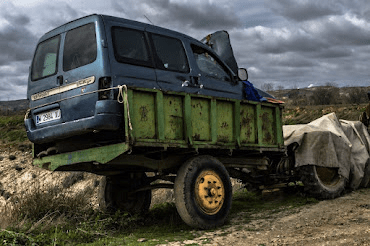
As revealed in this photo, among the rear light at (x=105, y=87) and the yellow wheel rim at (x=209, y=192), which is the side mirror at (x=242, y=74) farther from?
the rear light at (x=105, y=87)

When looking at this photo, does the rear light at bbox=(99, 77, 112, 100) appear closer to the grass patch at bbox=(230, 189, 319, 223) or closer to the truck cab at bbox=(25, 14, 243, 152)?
the truck cab at bbox=(25, 14, 243, 152)

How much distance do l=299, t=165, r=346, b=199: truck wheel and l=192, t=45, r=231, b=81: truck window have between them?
2273mm

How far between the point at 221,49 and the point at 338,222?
347cm

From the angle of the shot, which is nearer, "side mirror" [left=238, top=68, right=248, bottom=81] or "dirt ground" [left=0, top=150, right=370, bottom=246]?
"dirt ground" [left=0, top=150, right=370, bottom=246]

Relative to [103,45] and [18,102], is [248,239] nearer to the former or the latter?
[103,45]

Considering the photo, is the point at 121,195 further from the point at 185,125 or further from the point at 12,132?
the point at 12,132

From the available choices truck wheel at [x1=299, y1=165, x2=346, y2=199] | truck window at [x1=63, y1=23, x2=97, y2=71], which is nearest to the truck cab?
truck window at [x1=63, y1=23, x2=97, y2=71]

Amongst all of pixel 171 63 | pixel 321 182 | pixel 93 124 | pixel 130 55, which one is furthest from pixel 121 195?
pixel 321 182

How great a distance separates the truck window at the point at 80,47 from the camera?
5613mm

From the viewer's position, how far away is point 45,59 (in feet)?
20.7

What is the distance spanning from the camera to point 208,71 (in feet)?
22.4

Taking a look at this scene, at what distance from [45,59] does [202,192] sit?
9.66ft

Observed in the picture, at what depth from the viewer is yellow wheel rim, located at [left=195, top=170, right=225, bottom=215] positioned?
5.88 metres

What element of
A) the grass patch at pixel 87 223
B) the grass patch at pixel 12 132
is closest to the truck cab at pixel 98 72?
the grass patch at pixel 87 223
